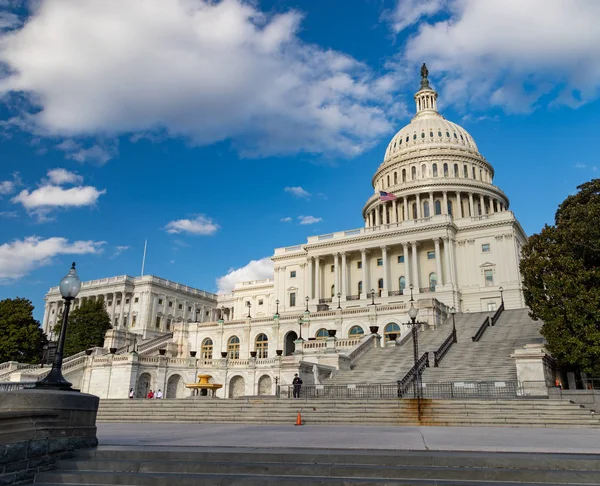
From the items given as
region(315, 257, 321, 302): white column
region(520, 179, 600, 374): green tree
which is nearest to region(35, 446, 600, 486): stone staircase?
region(520, 179, 600, 374): green tree

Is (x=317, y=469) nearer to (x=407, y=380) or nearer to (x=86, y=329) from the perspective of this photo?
(x=407, y=380)

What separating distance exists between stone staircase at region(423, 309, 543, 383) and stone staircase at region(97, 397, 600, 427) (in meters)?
6.90

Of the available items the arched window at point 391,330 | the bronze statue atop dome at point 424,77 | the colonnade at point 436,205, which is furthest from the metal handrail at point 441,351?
the bronze statue atop dome at point 424,77

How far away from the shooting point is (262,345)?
201 feet

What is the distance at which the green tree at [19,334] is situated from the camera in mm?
56225

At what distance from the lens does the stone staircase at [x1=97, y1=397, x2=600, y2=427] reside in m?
19.3

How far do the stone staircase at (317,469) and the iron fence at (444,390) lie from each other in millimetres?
14613

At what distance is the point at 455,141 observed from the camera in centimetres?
10338

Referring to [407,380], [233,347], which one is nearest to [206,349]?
[233,347]

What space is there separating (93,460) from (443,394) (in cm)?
1930

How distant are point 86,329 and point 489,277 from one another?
57458 mm

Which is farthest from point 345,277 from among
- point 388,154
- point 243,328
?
point 388,154

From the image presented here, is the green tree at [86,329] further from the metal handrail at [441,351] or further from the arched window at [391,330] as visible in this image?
the metal handrail at [441,351]

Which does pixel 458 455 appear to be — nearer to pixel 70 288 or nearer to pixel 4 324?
pixel 70 288
